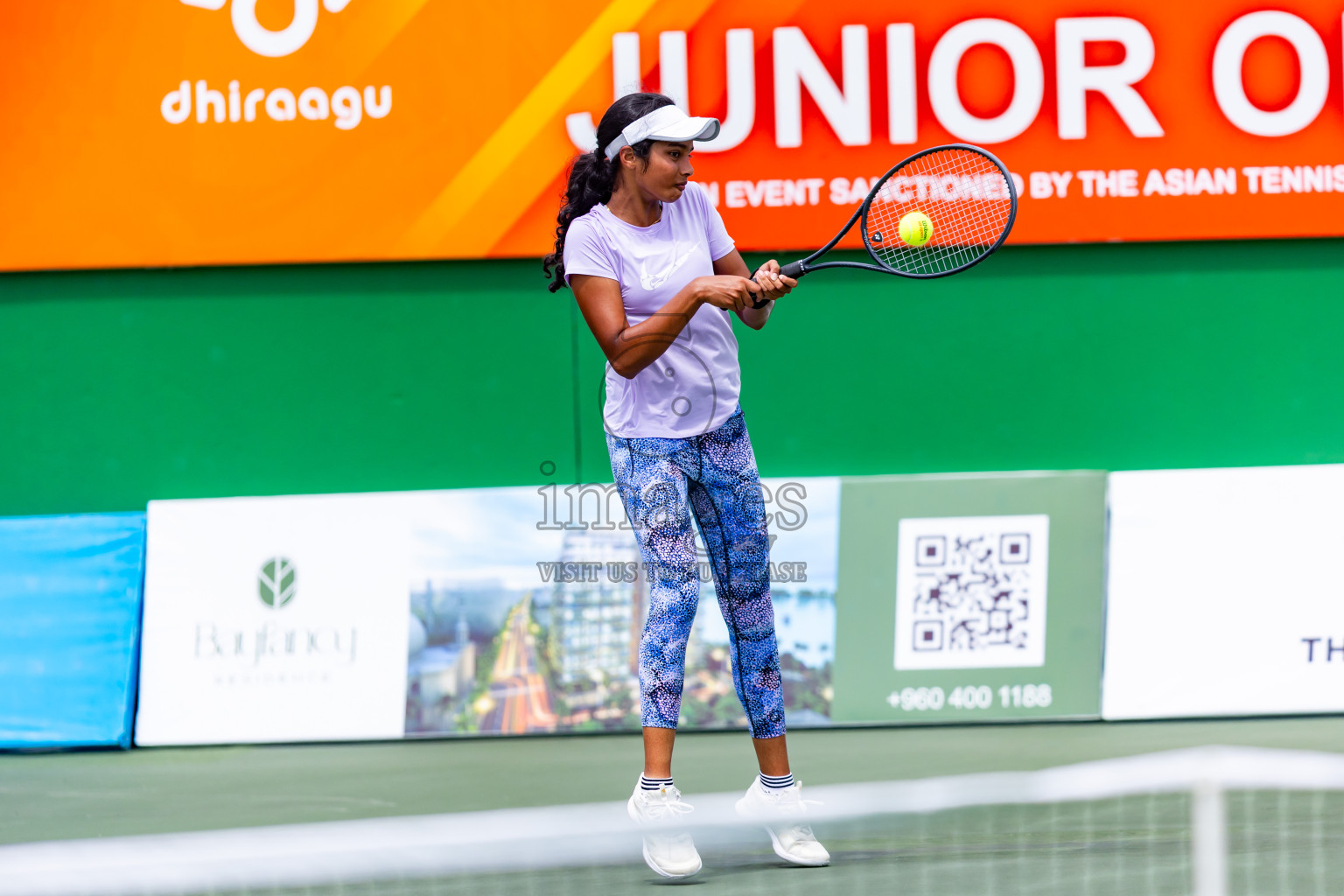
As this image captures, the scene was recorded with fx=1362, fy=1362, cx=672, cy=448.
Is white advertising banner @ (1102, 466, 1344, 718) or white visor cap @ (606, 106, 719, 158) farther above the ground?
white visor cap @ (606, 106, 719, 158)

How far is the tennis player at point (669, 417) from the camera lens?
9.27ft

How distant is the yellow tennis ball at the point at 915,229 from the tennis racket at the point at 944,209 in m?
0.56

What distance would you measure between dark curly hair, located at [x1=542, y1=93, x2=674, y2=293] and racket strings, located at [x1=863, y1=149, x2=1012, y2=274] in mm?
1217

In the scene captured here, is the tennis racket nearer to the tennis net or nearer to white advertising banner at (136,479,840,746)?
white advertising banner at (136,479,840,746)

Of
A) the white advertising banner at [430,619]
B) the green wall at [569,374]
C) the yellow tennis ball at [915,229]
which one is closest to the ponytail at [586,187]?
the yellow tennis ball at [915,229]

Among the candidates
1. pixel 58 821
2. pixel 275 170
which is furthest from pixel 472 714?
pixel 275 170

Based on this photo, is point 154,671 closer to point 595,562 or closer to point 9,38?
point 595,562

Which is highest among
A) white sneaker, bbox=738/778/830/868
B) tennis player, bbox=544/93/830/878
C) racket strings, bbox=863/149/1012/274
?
racket strings, bbox=863/149/1012/274

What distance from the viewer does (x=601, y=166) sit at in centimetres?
296

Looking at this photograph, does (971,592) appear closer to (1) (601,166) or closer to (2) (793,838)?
(2) (793,838)

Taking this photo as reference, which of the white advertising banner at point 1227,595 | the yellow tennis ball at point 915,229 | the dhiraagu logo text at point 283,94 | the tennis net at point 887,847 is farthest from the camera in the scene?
the dhiraagu logo text at point 283,94

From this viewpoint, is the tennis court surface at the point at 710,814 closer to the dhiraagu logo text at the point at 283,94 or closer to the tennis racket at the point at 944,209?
the tennis racket at the point at 944,209

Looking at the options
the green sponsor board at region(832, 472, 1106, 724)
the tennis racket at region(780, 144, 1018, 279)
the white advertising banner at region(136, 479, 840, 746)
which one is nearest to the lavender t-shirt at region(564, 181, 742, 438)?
the tennis racket at region(780, 144, 1018, 279)

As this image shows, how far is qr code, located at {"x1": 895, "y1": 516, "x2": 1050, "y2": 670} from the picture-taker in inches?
169
